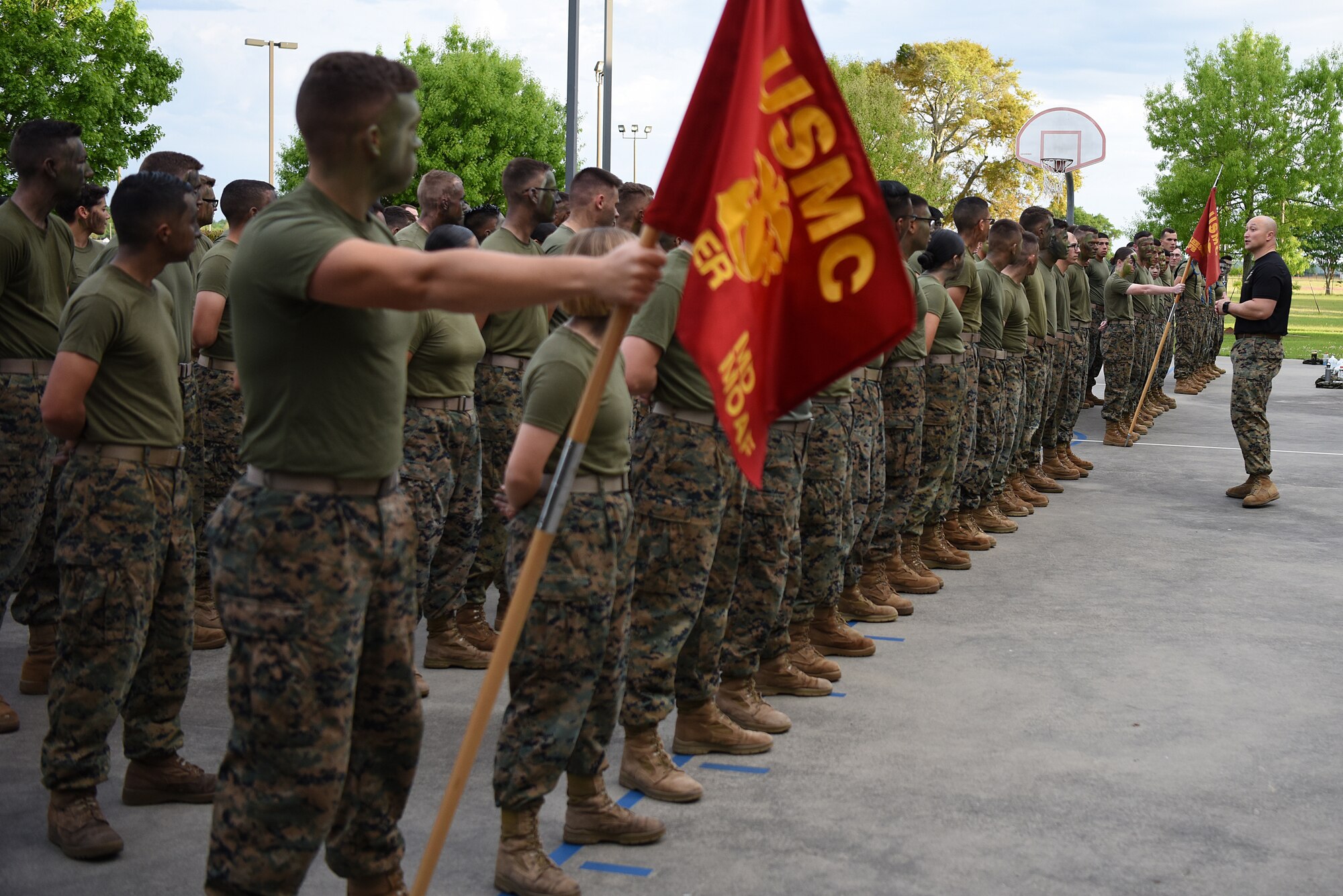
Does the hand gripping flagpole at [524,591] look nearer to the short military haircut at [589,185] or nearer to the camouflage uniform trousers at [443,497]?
the camouflage uniform trousers at [443,497]

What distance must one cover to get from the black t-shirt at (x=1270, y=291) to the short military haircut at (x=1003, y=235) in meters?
2.92

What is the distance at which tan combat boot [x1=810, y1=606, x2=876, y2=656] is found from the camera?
7.13 meters

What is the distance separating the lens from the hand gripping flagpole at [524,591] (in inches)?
112

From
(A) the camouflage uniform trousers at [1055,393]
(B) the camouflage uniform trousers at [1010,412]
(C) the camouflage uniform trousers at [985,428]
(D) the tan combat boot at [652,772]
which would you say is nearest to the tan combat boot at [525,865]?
(D) the tan combat boot at [652,772]

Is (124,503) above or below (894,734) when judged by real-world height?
above

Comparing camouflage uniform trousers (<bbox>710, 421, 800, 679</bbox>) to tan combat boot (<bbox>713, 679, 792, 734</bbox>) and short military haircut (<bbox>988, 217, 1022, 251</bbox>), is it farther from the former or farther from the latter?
short military haircut (<bbox>988, 217, 1022, 251</bbox>)

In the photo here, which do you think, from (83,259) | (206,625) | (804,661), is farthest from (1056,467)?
(83,259)

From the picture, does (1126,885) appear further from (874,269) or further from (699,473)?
(874,269)

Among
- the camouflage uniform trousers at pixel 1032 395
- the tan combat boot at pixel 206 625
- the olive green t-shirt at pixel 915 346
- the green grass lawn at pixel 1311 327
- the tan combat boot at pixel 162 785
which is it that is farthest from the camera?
the green grass lawn at pixel 1311 327

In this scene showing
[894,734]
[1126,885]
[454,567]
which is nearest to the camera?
[1126,885]

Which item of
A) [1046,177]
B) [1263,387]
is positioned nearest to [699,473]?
[1263,387]

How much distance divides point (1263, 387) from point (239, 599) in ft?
35.2

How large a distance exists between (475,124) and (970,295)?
4249 cm

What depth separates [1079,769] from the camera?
5430mm
